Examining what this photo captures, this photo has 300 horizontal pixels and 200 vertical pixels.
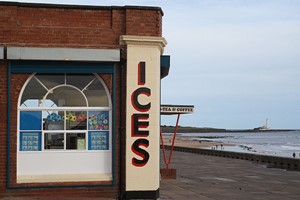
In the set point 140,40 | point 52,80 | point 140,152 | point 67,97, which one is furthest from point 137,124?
point 52,80

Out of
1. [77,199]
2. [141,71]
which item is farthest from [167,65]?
[77,199]

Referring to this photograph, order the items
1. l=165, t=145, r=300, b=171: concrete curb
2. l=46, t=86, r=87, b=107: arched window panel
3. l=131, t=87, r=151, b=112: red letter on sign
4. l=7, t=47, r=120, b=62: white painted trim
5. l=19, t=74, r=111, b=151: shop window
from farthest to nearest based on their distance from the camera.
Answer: l=165, t=145, r=300, b=171: concrete curb
l=46, t=86, r=87, b=107: arched window panel
l=19, t=74, r=111, b=151: shop window
l=131, t=87, r=151, b=112: red letter on sign
l=7, t=47, r=120, b=62: white painted trim

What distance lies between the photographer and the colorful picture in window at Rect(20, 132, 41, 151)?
12227 millimetres

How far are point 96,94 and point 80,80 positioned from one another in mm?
537

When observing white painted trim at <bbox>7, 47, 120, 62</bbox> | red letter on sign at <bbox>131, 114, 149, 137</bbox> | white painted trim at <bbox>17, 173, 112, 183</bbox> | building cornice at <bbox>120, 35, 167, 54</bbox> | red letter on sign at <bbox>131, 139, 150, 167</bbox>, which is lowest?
white painted trim at <bbox>17, 173, 112, 183</bbox>

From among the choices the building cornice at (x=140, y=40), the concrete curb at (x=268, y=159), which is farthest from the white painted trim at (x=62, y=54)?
the concrete curb at (x=268, y=159)

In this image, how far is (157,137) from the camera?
486 inches

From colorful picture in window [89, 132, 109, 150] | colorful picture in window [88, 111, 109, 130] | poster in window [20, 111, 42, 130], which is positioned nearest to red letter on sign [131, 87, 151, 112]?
colorful picture in window [88, 111, 109, 130]

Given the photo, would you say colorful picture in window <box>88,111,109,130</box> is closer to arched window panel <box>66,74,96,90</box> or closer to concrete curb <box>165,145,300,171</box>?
arched window panel <box>66,74,96,90</box>

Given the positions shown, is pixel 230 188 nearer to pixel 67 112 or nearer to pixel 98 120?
pixel 98 120

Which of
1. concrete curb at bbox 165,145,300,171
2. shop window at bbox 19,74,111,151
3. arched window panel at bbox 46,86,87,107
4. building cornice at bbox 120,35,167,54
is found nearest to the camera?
building cornice at bbox 120,35,167,54

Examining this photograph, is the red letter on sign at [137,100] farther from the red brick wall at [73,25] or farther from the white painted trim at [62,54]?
the red brick wall at [73,25]

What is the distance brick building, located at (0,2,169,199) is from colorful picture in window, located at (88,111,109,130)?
0.03 m

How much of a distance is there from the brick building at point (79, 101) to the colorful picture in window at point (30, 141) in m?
0.02
